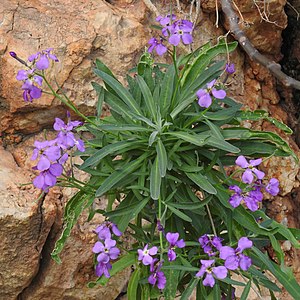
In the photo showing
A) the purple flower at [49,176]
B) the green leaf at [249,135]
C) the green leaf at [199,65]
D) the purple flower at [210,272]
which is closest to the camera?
the purple flower at [210,272]

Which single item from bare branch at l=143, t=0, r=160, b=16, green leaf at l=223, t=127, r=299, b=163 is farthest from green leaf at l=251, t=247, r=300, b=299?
bare branch at l=143, t=0, r=160, b=16

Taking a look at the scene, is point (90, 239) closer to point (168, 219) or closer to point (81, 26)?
point (168, 219)

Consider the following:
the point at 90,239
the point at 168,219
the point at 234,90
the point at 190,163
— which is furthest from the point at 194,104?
the point at 234,90

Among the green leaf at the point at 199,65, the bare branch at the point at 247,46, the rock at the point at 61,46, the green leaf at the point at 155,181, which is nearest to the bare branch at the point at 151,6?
Result: the rock at the point at 61,46

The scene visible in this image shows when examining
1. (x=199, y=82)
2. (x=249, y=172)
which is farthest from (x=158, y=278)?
(x=199, y=82)

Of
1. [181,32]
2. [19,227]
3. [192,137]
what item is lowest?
[19,227]

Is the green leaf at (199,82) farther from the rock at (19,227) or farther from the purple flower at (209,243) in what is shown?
the rock at (19,227)

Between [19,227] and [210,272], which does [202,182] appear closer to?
[210,272]
